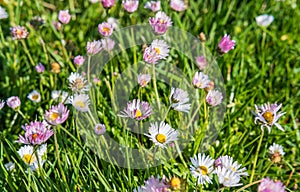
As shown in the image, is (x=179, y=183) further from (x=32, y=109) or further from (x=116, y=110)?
(x=32, y=109)

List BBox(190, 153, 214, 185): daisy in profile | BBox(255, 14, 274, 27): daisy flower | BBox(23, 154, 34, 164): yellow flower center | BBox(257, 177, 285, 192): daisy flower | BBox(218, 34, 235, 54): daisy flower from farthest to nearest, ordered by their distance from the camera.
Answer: BBox(255, 14, 274, 27): daisy flower < BBox(218, 34, 235, 54): daisy flower < BBox(23, 154, 34, 164): yellow flower center < BBox(190, 153, 214, 185): daisy in profile < BBox(257, 177, 285, 192): daisy flower

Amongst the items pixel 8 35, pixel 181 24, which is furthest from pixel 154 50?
pixel 8 35

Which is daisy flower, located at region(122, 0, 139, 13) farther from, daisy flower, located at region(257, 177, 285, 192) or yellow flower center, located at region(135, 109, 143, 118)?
daisy flower, located at region(257, 177, 285, 192)

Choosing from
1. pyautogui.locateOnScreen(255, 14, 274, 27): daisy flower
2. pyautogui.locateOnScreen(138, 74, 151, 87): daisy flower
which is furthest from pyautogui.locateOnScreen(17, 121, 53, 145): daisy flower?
pyautogui.locateOnScreen(255, 14, 274, 27): daisy flower

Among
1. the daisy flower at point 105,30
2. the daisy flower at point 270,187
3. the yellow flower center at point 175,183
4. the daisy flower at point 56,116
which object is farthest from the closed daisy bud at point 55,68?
the daisy flower at point 270,187

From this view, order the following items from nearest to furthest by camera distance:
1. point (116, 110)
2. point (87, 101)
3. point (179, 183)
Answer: point (179, 183) < point (87, 101) < point (116, 110)

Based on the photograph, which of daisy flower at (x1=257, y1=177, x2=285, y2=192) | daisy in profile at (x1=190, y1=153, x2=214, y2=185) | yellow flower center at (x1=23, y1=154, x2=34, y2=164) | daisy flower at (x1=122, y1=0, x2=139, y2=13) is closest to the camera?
daisy flower at (x1=257, y1=177, x2=285, y2=192)
